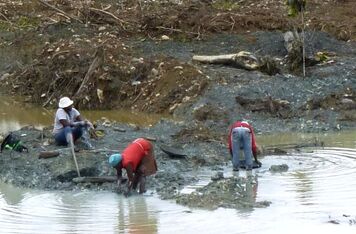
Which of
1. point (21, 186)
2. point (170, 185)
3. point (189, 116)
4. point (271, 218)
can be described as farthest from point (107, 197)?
point (189, 116)

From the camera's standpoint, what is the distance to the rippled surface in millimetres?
11000

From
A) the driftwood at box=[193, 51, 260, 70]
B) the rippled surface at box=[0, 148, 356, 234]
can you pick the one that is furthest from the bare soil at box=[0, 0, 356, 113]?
the rippled surface at box=[0, 148, 356, 234]

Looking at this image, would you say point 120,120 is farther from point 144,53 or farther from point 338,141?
point 338,141

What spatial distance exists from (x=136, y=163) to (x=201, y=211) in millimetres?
1476

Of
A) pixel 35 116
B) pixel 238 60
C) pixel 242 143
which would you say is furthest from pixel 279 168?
pixel 35 116

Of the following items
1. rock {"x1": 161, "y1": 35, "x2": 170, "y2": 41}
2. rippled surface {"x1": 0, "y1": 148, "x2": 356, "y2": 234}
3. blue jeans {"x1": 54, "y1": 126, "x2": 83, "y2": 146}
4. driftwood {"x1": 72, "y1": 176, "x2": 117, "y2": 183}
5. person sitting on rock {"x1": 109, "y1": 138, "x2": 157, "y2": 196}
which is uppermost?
rock {"x1": 161, "y1": 35, "x2": 170, "y2": 41}

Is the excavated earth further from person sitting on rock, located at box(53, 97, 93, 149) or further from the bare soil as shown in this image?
person sitting on rock, located at box(53, 97, 93, 149)

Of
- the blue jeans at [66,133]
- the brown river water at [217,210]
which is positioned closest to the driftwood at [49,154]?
the blue jeans at [66,133]

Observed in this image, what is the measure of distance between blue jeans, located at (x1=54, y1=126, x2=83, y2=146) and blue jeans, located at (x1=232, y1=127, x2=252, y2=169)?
287 cm

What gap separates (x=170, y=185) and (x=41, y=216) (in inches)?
91.6

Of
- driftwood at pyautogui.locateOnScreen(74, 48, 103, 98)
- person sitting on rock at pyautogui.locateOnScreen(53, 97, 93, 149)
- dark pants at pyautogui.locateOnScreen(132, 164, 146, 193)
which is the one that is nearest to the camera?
Answer: dark pants at pyautogui.locateOnScreen(132, 164, 146, 193)

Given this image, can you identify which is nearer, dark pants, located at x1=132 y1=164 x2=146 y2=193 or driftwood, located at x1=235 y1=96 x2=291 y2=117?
dark pants, located at x1=132 y1=164 x2=146 y2=193

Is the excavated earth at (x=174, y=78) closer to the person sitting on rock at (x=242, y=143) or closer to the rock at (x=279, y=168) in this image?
the person sitting on rock at (x=242, y=143)

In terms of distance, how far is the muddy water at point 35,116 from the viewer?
884 inches
